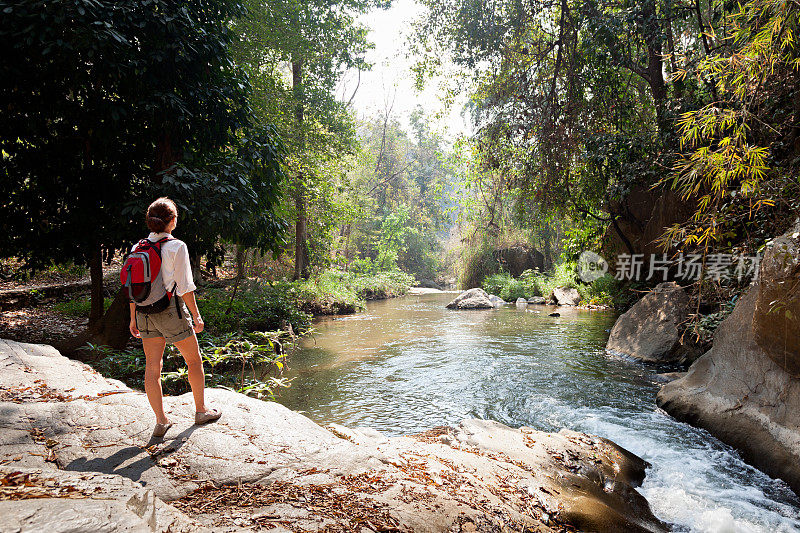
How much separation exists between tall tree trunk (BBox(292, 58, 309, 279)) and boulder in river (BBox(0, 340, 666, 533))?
36.2ft

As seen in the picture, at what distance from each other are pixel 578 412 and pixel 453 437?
243 cm

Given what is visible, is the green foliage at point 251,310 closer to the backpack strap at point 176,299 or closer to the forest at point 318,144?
the forest at point 318,144

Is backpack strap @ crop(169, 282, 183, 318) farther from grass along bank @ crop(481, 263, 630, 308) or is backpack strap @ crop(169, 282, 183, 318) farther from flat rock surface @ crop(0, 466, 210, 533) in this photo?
grass along bank @ crop(481, 263, 630, 308)

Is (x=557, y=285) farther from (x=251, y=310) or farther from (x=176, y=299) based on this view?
(x=176, y=299)

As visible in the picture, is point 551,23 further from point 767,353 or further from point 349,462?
point 349,462

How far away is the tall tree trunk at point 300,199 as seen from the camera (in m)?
14.2

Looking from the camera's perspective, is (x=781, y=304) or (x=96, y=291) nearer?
(x=781, y=304)

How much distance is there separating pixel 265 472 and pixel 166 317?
4.46ft

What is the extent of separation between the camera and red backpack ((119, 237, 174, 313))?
2980 mm

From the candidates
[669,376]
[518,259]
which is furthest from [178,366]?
[518,259]

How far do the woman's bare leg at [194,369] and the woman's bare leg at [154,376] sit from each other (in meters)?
0.15

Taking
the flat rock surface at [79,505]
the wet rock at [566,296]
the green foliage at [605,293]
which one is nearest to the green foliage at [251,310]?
the flat rock surface at [79,505]

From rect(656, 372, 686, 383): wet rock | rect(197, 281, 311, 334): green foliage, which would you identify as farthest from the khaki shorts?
rect(656, 372, 686, 383): wet rock

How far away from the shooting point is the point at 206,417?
3.25m
